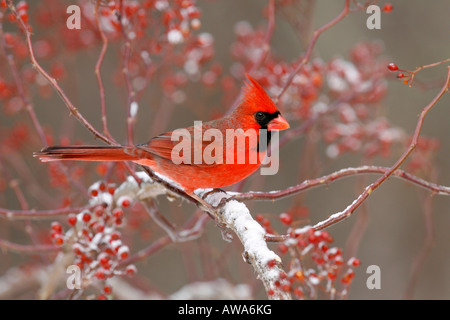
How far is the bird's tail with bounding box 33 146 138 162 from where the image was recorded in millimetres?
1829

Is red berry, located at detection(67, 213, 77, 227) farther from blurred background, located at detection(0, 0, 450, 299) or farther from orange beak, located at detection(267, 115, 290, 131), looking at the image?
blurred background, located at detection(0, 0, 450, 299)

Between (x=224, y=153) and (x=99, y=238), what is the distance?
1.89ft

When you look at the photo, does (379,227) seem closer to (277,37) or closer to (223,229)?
(277,37)

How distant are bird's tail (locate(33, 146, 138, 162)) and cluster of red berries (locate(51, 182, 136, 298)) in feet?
0.47

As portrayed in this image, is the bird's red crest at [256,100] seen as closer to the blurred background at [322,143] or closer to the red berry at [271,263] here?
the red berry at [271,263]

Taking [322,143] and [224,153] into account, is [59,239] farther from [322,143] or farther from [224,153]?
[322,143]

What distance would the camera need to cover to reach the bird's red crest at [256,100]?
1984mm

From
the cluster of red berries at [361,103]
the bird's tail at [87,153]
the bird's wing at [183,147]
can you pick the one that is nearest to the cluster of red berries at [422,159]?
the cluster of red berries at [361,103]

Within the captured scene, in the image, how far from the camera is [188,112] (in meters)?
4.22

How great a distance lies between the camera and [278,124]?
2.03 metres

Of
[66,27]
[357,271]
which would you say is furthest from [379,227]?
[66,27]

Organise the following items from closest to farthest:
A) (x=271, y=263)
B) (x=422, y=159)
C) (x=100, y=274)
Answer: (x=271, y=263)
(x=100, y=274)
(x=422, y=159)

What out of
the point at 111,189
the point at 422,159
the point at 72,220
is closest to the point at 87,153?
the point at 111,189
